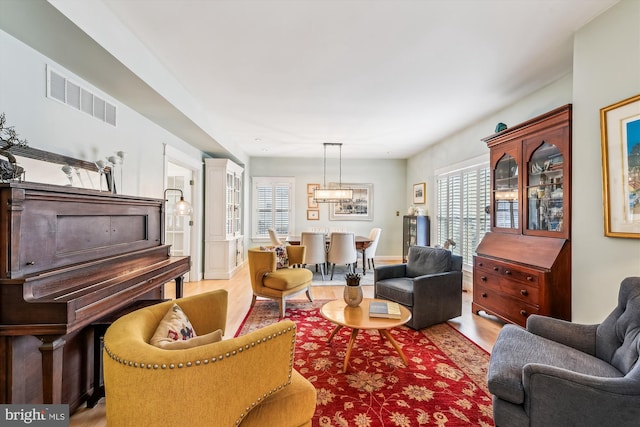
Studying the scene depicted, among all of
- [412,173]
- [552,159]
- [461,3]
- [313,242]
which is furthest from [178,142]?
[412,173]

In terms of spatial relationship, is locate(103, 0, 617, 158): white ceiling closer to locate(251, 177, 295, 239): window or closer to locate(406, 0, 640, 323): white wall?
locate(406, 0, 640, 323): white wall

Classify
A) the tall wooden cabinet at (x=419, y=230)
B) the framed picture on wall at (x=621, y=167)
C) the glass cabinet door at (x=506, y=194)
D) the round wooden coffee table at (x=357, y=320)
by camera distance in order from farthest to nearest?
1. the tall wooden cabinet at (x=419, y=230)
2. the glass cabinet door at (x=506, y=194)
3. the round wooden coffee table at (x=357, y=320)
4. the framed picture on wall at (x=621, y=167)

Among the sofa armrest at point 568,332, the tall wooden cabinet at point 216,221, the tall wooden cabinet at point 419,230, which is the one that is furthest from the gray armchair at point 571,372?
the tall wooden cabinet at point 216,221

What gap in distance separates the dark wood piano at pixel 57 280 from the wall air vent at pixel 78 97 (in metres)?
0.92

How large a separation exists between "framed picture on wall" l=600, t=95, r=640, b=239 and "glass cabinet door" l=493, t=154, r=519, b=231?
1.18 meters

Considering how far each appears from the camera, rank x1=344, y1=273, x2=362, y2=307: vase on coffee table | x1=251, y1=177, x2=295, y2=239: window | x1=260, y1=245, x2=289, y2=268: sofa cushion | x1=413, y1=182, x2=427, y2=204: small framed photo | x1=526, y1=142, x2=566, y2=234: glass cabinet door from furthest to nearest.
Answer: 1. x1=251, y1=177, x2=295, y2=239: window
2. x1=413, y1=182, x2=427, y2=204: small framed photo
3. x1=260, y1=245, x2=289, y2=268: sofa cushion
4. x1=526, y1=142, x2=566, y2=234: glass cabinet door
5. x1=344, y1=273, x2=362, y2=307: vase on coffee table

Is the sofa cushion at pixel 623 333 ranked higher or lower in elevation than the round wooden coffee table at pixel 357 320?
higher

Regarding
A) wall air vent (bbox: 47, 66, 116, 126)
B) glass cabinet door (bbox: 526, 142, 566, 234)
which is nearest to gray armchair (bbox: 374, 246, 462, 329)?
glass cabinet door (bbox: 526, 142, 566, 234)

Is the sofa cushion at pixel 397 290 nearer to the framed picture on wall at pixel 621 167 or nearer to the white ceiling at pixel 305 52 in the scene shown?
the framed picture on wall at pixel 621 167

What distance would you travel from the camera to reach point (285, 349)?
1.29 meters

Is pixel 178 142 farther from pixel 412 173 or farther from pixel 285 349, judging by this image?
pixel 412 173

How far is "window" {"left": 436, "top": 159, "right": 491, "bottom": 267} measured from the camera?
4500 mm

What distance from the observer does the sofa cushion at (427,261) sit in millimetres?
3397

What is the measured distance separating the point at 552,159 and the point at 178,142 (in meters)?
4.63
